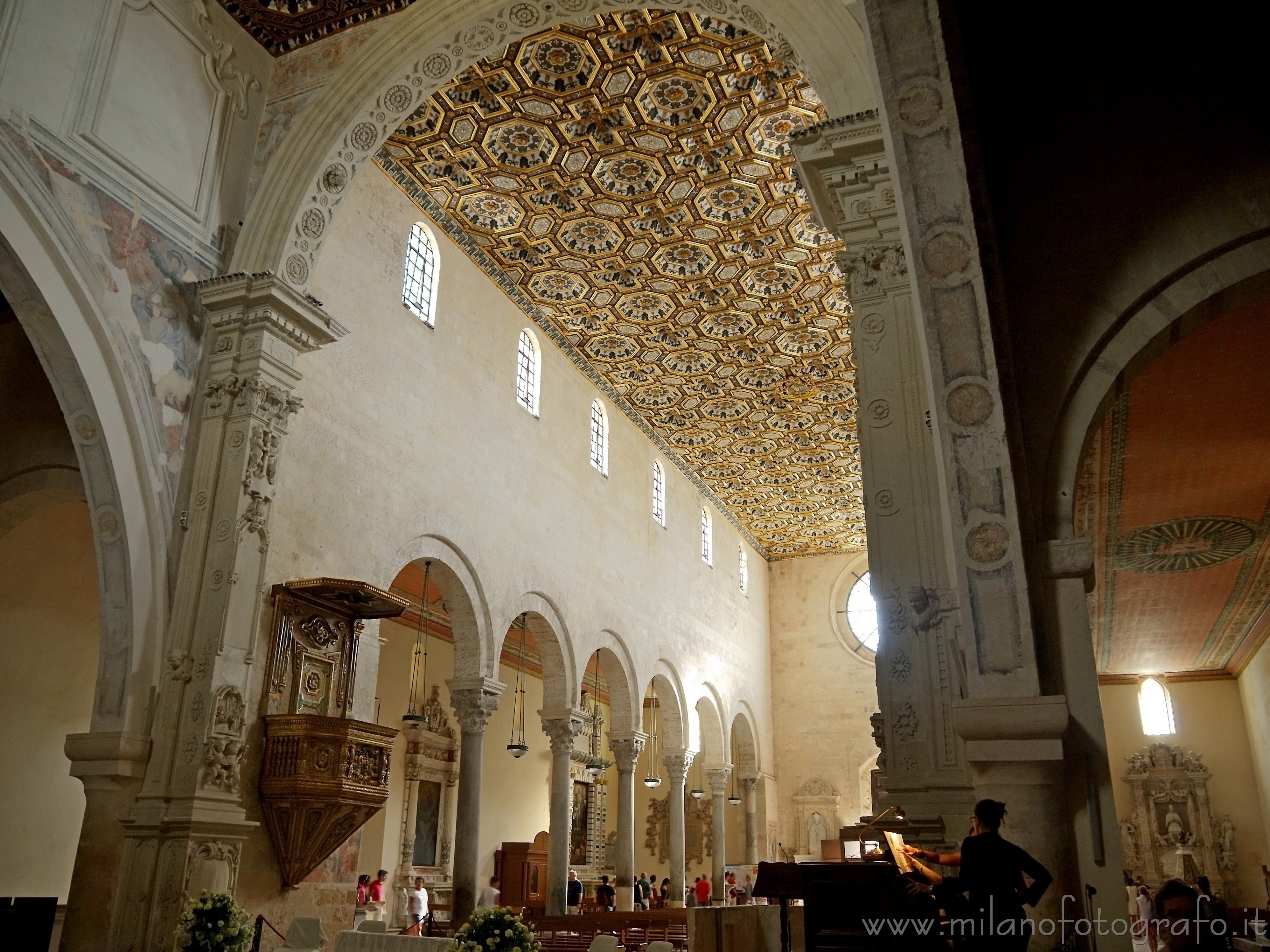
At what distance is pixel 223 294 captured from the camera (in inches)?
364

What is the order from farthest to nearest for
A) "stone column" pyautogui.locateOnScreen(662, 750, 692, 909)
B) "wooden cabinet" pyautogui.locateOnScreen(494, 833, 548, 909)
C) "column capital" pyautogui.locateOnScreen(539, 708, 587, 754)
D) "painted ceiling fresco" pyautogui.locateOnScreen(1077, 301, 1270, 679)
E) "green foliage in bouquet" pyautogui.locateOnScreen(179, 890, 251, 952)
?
"stone column" pyautogui.locateOnScreen(662, 750, 692, 909), "wooden cabinet" pyautogui.locateOnScreen(494, 833, 548, 909), "column capital" pyautogui.locateOnScreen(539, 708, 587, 754), "painted ceiling fresco" pyautogui.locateOnScreen(1077, 301, 1270, 679), "green foliage in bouquet" pyautogui.locateOnScreen(179, 890, 251, 952)

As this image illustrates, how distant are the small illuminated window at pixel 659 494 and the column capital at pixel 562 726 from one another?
5.33 m

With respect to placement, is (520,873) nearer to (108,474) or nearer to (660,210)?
(660,210)

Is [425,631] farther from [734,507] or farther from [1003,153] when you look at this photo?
[1003,153]

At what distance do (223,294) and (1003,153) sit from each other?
663 cm

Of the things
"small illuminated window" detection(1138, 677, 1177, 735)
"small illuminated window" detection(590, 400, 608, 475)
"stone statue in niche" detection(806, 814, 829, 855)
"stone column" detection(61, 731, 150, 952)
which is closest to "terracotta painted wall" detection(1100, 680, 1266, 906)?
"small illuminated window" detection(1138, 677, 1177, 735)

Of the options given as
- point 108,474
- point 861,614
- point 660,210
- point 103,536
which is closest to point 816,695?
point 861,614

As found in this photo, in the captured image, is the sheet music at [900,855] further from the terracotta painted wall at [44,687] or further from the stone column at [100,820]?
the terracotta painted wall at [44,687]

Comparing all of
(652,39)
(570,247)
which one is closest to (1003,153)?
(652,39)

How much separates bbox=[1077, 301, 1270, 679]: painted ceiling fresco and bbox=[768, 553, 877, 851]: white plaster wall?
8.19 meters

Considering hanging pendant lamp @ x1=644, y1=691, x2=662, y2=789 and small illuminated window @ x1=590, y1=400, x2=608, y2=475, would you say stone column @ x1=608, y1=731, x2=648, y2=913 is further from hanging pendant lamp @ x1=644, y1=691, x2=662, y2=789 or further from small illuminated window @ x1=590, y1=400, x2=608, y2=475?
hanging pendant lamp @ x1=644, y1=691, x2=662, y2=789

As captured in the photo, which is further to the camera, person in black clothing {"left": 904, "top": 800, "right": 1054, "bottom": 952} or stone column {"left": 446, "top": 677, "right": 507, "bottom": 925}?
stone column {"left": 446, "top": 677, "right": 507, "bottom": 925}

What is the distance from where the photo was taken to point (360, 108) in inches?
403

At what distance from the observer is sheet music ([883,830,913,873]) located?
4.70m
